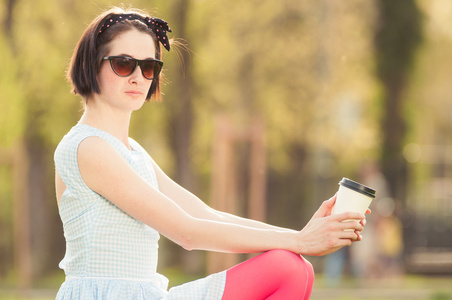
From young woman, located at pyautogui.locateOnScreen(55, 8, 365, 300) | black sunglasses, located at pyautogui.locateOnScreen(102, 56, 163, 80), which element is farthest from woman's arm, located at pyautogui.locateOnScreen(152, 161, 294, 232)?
black sunglasses, located at pyautogui.locateOnScreen(102, 56, 163, 80)

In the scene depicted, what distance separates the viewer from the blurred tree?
55.4 ft

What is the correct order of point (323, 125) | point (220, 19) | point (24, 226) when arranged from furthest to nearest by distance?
point (323, 125)
point (220, 19)
point (24, 226)

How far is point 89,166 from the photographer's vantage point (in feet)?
8.87

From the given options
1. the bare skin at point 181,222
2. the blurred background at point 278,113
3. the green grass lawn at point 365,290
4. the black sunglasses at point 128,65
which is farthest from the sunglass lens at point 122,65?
the blurred background at point 278,113

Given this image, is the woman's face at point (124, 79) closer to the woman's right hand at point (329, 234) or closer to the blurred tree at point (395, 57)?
the woman's right hand at point (329, 234)

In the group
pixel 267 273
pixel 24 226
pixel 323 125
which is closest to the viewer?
pixel 267 273

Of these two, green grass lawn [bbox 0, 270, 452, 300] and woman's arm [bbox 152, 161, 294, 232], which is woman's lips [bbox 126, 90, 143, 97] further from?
green grass lawn [bbox 0, 270, 452, 300]

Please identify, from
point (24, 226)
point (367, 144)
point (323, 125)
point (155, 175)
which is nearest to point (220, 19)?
point (323, 125)

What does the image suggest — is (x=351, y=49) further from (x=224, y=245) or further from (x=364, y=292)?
(x=224, y=245)

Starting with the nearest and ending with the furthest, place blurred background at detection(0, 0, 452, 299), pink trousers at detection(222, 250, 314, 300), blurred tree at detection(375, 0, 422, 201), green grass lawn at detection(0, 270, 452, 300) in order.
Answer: pink trousers at detection(222, 250, 314, 300)
green grass lawn at detection(0, 270, 452, 300)
blurred background at detection(0, 0, 452, 299)
blurred tree at detection(375, 0, 422, 201)

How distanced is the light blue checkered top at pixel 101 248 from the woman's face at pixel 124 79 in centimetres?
14

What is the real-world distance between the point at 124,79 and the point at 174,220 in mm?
549

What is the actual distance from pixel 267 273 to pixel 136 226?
0.50 metres

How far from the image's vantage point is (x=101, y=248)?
2725 millimetres
